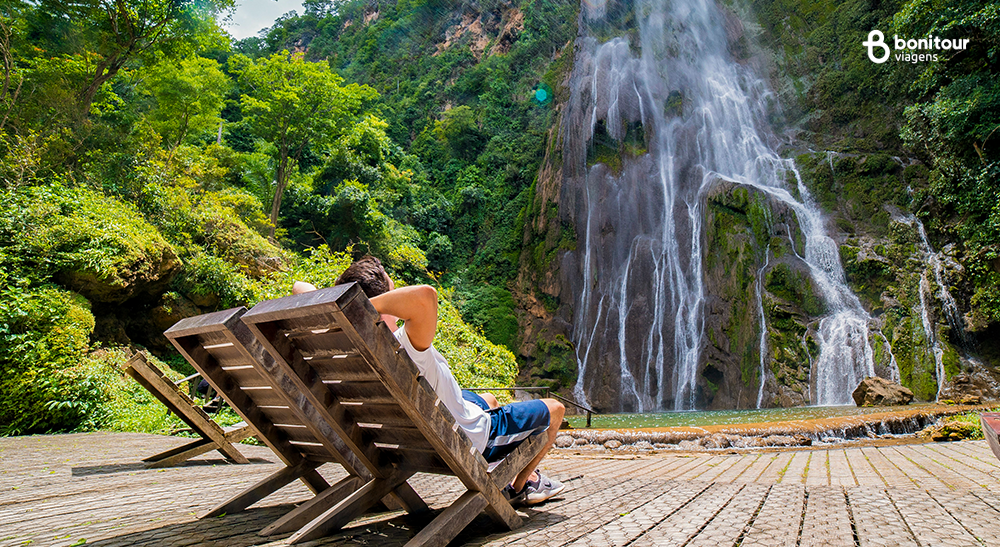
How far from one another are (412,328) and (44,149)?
13927 millimetres

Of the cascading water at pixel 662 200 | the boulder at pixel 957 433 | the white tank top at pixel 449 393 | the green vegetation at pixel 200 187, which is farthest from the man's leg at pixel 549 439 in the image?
the cascading water at pixel 662 200

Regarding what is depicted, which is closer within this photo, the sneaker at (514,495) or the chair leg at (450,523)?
the chair leg at (450,523)

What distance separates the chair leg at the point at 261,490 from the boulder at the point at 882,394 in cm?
1433

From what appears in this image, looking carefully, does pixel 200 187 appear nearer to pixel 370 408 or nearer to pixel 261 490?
pixel 261 490

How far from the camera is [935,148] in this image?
55.3 ft

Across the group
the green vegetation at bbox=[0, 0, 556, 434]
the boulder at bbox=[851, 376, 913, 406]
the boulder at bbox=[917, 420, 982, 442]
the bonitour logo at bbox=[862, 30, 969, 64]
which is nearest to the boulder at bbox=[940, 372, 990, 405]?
the boulder at bbox=[851, 376, 913, 406]

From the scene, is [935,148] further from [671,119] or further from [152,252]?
[152,252]

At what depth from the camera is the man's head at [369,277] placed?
214cm

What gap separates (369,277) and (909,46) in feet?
76.4

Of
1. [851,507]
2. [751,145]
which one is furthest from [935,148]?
[851,507]

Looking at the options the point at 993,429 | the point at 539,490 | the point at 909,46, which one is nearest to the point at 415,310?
the point at 539,490

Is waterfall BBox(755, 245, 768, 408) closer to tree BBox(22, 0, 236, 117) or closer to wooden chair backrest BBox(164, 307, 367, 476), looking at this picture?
wooden chair backrest BBox(164, 307, 367, 476)

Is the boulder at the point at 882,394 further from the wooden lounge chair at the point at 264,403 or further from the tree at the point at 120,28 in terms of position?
the tree at the point at 120,28

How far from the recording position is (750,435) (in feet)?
25.7
